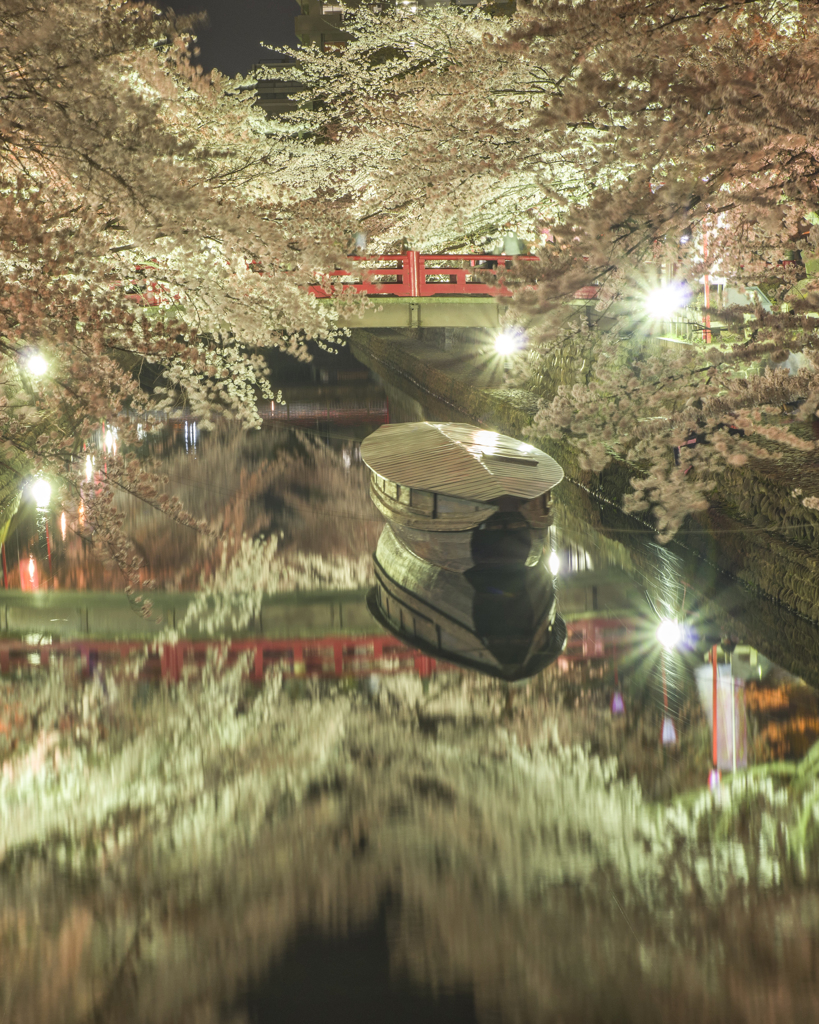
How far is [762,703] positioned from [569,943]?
12.8 ft

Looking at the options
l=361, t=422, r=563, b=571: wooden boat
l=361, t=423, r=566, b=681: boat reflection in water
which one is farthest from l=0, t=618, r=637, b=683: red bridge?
l=361, t=422, r=563, b=571: wooden boat

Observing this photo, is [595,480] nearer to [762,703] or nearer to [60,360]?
[762,703]

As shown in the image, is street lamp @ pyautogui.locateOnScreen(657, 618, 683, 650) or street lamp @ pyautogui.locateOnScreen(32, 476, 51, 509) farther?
street lamp @ pyautogui.locateOnScreen(32, 476, 51, 509)

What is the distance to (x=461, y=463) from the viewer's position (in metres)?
11.5

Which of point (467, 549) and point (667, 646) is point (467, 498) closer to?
point (467, 549)

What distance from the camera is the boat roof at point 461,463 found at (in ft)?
35.8

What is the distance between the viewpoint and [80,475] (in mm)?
6191

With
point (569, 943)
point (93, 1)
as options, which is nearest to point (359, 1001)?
point (569, 943)

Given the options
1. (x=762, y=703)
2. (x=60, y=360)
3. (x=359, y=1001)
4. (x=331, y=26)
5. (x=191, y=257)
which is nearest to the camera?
(x=359, y=1001)

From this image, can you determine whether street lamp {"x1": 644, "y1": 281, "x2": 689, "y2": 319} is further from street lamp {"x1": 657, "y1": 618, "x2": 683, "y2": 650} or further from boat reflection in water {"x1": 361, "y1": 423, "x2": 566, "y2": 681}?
street lamp {"x1": 657, "y1": 618, "x2": 683, "y2": 650}

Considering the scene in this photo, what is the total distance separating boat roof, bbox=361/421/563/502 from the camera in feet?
35.8

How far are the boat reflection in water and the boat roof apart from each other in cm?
2

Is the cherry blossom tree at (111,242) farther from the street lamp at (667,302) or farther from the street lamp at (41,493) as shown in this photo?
the street lamp at (667,302)

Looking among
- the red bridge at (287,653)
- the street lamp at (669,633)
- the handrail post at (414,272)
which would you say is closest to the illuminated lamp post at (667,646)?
the street lamp at (669,633)
